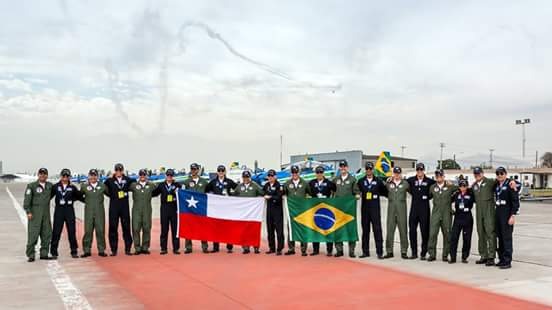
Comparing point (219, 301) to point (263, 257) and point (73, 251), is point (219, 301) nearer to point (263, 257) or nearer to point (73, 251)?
point (263, 257)

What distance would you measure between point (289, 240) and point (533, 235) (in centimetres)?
779

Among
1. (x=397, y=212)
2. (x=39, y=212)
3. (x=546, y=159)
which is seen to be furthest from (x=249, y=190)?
(x=546, y=159)

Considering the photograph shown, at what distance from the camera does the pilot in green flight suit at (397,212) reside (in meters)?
11.0

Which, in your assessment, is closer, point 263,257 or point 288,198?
point 263,257

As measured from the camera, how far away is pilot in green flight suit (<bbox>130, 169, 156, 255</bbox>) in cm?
1163

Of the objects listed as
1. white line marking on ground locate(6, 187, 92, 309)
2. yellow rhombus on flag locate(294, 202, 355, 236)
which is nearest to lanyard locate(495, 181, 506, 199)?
yellow rhombus on flag locate(294, 202, 355, 236)

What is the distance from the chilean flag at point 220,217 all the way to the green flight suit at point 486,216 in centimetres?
467

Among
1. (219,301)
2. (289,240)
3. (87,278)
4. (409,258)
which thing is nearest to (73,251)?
(87,278)

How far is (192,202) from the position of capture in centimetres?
1216

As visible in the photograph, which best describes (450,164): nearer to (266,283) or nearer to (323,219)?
(323,219)

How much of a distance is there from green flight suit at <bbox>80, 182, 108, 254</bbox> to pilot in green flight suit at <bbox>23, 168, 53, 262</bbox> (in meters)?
0.73

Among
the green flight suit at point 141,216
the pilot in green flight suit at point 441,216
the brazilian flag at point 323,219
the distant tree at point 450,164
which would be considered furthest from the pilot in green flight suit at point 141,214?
the distant tree at point 450,164

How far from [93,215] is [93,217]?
0.04 m

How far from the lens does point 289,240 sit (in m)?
11.8
